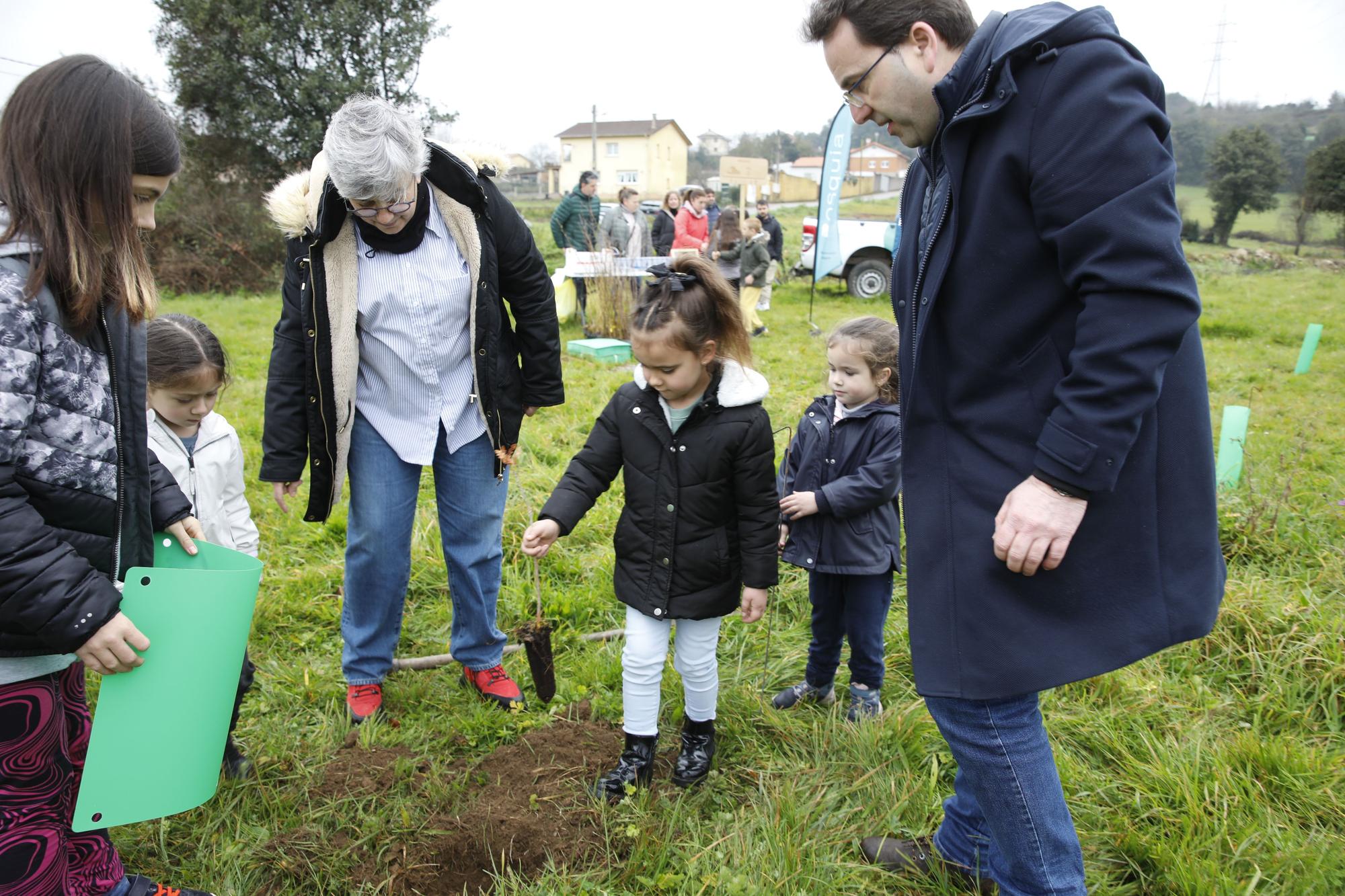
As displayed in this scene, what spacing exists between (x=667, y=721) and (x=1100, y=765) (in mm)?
1347

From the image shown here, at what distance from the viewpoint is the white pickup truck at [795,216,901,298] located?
1318cm

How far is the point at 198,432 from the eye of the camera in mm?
2625

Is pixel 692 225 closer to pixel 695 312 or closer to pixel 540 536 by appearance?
pixel 695 312

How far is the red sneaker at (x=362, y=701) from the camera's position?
9.42 feet

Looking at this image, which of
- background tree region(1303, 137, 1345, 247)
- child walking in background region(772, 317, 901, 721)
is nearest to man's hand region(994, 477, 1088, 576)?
child walking in background region(772, 317, 901, 721)

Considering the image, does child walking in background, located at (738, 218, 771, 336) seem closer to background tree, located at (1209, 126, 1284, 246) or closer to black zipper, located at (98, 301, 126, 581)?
black zipper, located at (98, 301, 126, 581)

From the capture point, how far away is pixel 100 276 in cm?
155

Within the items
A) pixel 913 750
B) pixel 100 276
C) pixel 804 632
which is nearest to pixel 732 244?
pixel 804 632

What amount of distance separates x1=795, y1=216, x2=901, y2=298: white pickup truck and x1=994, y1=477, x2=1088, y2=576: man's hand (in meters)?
12.1

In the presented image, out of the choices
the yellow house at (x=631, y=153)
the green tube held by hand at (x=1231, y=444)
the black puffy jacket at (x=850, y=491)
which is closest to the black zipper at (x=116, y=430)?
the black puffy jacket at (x=850, y=491)

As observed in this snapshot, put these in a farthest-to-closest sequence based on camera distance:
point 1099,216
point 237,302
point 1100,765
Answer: point 237,302
point 1100,765
point 1099,216

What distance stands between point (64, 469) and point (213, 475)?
1066mm

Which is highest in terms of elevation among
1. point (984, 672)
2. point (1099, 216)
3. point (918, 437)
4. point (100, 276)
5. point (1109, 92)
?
point (1109, 92)

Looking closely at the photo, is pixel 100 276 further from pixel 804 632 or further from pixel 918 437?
pixel 804 632
